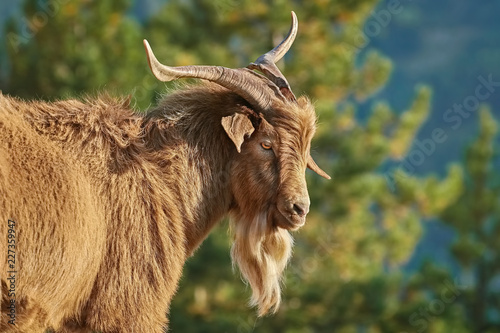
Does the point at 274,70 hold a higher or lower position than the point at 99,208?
higher

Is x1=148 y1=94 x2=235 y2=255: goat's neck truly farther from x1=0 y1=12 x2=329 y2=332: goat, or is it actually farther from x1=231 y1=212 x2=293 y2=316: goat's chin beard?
x1=231 y1=212 x2=293 y2=316: goat's chin beard

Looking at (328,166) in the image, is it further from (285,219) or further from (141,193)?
(141,193)

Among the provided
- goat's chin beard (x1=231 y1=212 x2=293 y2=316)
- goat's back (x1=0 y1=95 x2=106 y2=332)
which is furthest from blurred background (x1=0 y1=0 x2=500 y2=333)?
goat's back (x1=0 y1=95 x2=106 y2=332)

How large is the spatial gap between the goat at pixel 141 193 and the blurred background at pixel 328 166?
1053cm

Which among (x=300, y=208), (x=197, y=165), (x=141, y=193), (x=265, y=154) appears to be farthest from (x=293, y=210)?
(x=141, y=193)

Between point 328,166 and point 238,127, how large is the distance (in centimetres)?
1630

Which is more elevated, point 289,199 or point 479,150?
point 289,199

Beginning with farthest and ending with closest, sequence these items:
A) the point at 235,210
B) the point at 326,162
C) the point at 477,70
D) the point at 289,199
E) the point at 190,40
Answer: the point at 477,70, the point at 190,40, the point at 326,162, the point at 235,210, the point at 289,199

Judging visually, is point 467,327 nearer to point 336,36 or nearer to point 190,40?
point 336,36

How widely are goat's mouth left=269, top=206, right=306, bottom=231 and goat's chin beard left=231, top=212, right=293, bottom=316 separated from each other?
63mm

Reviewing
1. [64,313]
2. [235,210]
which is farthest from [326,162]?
[64,313]

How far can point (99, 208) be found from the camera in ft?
19.3

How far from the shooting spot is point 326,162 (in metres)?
23.0

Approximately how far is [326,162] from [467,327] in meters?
7.05
